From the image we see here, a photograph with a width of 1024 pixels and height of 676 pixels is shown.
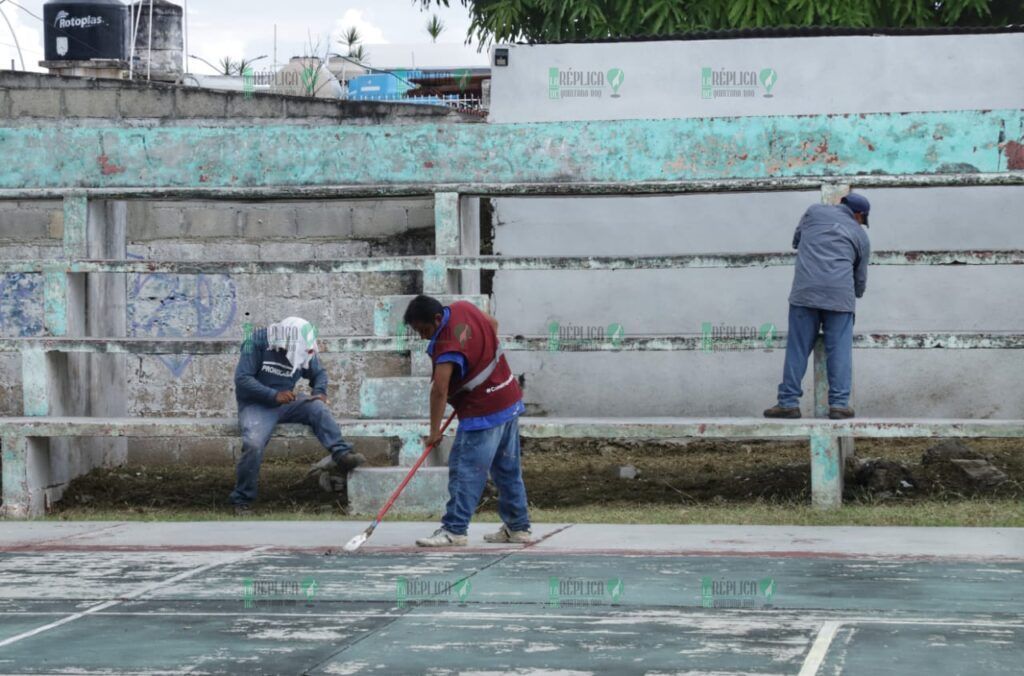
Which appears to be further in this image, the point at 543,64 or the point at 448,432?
the point at 543,64

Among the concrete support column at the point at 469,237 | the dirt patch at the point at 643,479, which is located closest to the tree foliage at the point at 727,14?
the concrete support column at the point at 469,237

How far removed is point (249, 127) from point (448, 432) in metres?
2.92

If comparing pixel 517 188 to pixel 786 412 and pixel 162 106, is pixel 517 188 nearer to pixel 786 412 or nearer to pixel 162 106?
pixel 786 412

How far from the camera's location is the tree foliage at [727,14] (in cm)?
1811

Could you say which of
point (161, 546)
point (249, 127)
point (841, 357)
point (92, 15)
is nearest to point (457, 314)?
point (161, 546)

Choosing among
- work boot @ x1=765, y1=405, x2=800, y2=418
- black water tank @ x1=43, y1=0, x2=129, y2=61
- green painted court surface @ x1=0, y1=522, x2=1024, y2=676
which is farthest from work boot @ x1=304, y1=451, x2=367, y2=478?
black water tank @ x1=43, y1=0, x2=129, y2=61

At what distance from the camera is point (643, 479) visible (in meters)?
11.6

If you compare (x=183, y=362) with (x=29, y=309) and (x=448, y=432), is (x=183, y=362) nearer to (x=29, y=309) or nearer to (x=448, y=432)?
(x=29, y=309)

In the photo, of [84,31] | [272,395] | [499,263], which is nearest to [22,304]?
[272,395]

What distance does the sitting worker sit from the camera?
10.5 metres

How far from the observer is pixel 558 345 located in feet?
34.4

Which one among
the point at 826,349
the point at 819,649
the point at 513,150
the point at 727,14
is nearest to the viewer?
the point at 819,649

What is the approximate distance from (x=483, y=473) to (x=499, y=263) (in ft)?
8.95

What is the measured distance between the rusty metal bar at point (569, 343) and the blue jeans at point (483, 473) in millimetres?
2048
